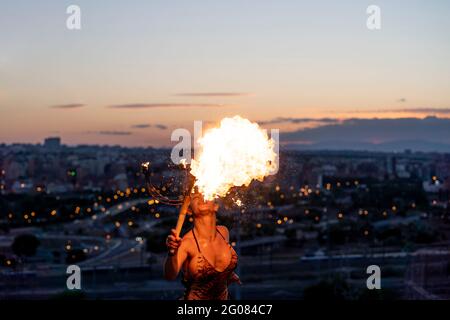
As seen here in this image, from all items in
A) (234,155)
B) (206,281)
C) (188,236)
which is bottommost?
(206,281)

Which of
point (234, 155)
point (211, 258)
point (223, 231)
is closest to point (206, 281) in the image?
point (211, 258)

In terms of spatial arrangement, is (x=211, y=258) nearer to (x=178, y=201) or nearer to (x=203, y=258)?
(x=203, y=258)

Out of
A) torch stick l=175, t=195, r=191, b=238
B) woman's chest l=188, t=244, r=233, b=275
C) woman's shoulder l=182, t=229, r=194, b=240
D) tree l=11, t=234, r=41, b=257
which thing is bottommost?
tree l=11, t=234, r=41, b=257

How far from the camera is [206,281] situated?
140 inches

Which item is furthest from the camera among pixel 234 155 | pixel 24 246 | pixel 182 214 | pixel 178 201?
pixel 24 246

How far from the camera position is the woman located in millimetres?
3504

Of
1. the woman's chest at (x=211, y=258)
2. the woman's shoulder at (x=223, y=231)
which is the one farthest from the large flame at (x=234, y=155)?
the woman's chest at (x=211, y=258)

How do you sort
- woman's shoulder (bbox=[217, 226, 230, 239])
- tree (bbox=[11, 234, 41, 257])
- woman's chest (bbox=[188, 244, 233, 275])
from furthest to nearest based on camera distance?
tree (bbox=[11, 234, 41, 257]) < woman's shoulder (bbox=[217, 226, 230, 239]) < woman's chest (bbox=[188, 244, 233, 275])

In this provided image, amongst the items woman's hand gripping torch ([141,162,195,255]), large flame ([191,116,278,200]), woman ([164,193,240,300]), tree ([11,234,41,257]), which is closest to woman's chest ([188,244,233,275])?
woman ([164,193,240,300])

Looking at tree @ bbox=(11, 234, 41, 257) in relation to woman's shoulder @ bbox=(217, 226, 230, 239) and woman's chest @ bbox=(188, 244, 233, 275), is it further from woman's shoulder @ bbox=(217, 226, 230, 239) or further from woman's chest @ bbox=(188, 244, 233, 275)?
woman's chest @ bbox=(188, 244, 233, 275)

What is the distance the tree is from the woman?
3078 cm

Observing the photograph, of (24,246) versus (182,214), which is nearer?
(182,214)

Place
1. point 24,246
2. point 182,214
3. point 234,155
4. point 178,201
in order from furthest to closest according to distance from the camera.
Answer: point 24,246, point 234,155, point 178,201, point 182,214

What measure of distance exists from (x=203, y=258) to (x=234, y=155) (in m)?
0.47
